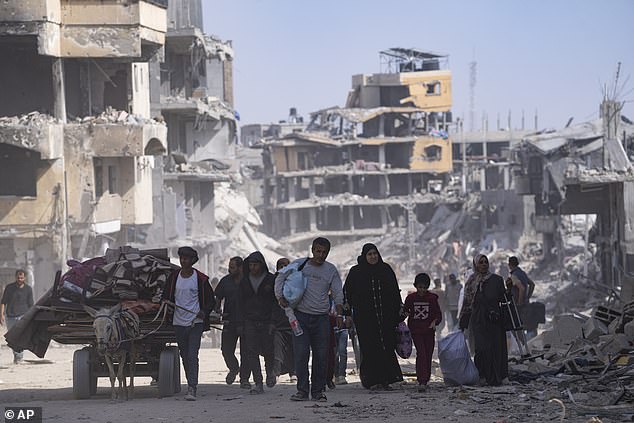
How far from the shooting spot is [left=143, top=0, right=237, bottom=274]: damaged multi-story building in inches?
1821

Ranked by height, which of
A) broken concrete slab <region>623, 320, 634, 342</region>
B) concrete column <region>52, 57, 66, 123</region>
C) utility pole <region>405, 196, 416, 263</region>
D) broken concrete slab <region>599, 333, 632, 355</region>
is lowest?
utility pole <region>405, 196, 416, 263</region>

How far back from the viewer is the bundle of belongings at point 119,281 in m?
13.8

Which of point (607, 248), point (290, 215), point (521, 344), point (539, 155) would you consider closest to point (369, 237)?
point (290, 215)

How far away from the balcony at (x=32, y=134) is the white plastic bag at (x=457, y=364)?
20.5m

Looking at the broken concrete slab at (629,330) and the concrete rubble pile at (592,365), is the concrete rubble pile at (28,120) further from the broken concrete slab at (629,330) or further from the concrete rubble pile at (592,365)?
the broken concrete slab at (629,330)

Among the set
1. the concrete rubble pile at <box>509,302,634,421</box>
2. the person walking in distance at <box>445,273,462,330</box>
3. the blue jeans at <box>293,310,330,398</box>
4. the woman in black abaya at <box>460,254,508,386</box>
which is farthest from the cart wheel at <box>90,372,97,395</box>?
the person walking in distance at <box>445,273,462,330</box>

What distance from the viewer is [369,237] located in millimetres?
88438

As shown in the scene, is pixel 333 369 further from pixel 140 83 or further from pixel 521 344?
pixel 140 83

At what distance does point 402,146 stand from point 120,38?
58.2m

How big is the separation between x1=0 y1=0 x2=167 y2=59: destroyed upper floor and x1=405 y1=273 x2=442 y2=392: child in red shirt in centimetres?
2039

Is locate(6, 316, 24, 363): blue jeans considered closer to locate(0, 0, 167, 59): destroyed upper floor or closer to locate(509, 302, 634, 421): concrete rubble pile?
locate(509, 302, 634, 421): concrete rubble pile

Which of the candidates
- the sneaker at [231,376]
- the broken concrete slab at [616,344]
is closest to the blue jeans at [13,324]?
the sneaker at [231,376]

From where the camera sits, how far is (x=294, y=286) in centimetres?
1277

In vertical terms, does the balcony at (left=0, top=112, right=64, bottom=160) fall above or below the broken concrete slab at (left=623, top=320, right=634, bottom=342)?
above
